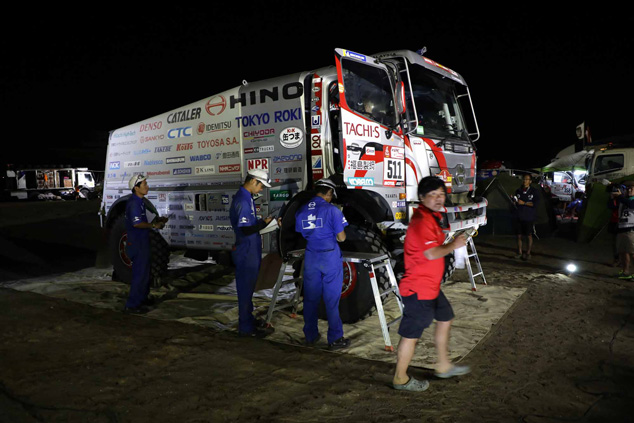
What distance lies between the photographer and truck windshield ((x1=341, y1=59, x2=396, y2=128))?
587 centimetres

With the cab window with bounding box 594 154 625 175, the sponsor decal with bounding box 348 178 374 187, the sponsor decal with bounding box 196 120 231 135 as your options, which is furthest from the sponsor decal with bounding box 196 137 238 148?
the cab window with bounding box 594 154 625 175

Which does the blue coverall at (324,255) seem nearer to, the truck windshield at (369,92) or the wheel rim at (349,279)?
the wheel rim at (349,279)

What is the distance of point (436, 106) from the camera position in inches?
274

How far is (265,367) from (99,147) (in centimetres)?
4820

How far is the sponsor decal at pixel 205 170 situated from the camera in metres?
7.68

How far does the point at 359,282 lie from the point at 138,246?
118 inches

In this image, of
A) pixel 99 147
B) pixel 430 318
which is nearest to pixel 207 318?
pixel 430 318

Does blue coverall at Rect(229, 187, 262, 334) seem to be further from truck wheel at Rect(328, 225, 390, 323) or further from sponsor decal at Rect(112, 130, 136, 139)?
sponsor decal at Rect(112, 130, 136, 139)

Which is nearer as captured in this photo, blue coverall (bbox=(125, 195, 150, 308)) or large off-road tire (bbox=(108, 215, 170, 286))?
blue coverall (bbox=(125, 195, 150, 308))

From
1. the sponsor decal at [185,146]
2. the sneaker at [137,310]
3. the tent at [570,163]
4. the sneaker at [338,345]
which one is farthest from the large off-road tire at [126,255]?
the tent at [570,163]

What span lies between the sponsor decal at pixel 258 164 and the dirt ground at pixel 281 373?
2454 mm

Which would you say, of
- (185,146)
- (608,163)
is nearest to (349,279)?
(185,146)

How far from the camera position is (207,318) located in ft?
20.4

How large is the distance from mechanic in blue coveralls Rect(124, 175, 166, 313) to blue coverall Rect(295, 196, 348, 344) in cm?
259
